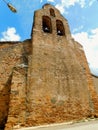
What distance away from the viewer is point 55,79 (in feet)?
29.7

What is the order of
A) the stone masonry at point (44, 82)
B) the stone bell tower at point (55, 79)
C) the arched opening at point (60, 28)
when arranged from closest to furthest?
the stone masonry at point (44, 82) < the stone bell tower at point (55, 79) < the arched opening at point (60, 28)

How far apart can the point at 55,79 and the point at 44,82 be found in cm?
67

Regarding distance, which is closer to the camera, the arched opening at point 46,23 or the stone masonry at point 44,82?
the stone masonry at point 44,82

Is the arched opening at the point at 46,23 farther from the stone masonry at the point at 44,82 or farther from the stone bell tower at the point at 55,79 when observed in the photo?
the stone masonry at the point at 44,82

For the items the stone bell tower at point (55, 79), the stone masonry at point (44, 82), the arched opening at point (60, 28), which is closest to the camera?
the stone masonry at point (44, 82)

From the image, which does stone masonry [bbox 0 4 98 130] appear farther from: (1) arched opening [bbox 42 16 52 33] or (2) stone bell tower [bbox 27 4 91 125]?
(1) arched opening [bbox 42 16 52 33]

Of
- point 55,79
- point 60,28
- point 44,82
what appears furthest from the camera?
point 60,28

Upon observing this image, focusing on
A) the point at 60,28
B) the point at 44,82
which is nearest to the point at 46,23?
the point at 60,28

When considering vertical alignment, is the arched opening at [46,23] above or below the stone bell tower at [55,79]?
above

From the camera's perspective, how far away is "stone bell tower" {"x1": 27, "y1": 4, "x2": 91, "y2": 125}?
8.02 m

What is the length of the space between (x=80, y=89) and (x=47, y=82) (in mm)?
1900

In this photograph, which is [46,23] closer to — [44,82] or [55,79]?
[55,79]

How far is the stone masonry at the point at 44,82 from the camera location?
773 centimetres

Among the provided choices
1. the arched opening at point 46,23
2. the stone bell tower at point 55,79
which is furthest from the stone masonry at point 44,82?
the arched opening at point 46,23
